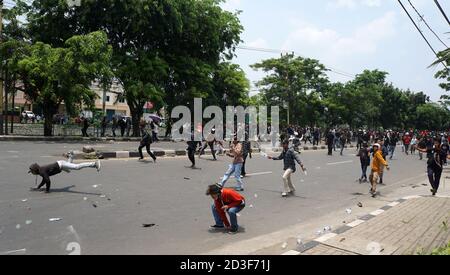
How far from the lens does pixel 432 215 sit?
8688 mm

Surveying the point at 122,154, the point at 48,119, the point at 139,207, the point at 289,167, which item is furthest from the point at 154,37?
the point at 139,207

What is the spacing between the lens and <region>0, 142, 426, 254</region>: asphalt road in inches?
239

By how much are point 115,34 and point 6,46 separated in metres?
8.32

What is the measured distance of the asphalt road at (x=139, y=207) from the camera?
607 cm

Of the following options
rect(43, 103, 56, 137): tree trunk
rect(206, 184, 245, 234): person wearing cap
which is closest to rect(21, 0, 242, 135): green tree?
rect(43, 103, 56, 137): tree trunk

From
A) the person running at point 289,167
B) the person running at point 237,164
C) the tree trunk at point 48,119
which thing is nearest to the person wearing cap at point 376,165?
the person running at point 289,167

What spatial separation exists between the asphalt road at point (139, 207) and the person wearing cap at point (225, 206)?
27 cm

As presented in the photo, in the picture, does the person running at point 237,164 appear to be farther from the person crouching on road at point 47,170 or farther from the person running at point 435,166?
the person running at point 435,166

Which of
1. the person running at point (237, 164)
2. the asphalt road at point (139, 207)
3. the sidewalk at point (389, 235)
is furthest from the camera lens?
the person running at point (237, 164)

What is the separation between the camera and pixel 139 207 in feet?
27.6

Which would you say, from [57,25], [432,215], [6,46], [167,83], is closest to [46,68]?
[6,46]

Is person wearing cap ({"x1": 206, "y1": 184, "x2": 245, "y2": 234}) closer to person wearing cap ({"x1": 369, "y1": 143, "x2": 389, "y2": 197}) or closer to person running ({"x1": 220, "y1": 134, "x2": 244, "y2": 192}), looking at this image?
person running ({"x1": 220, "y1": 134, "x2": 244, "y2": 192})

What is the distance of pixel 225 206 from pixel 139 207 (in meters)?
2.27

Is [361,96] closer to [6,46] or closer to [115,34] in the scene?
[115,34]
